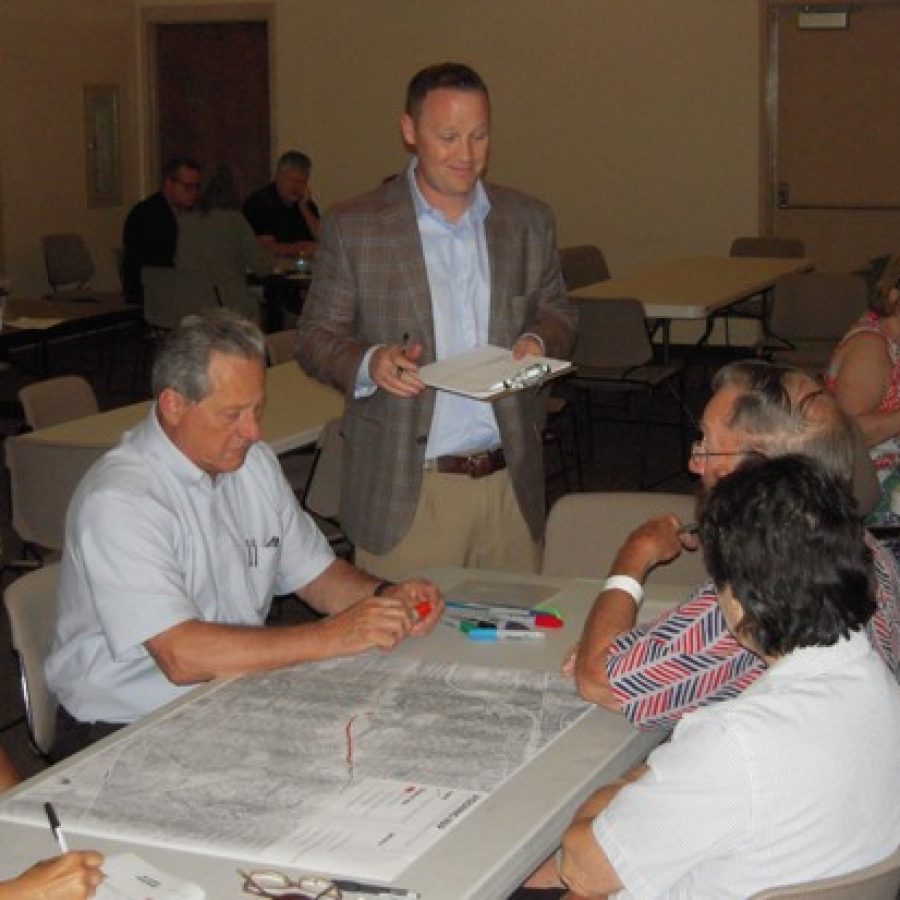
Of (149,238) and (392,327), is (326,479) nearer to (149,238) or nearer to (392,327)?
(392,327)

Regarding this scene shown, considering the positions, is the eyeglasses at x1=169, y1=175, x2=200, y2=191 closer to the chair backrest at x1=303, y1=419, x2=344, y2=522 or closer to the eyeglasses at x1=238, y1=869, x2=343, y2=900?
the chair backrest at x1=303, y1=419, x2=344, y2=522

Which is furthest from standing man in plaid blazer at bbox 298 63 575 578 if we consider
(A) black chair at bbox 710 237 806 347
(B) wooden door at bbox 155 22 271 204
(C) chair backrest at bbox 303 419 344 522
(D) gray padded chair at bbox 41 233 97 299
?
(B) wooden door at bbox 155 22 271 204

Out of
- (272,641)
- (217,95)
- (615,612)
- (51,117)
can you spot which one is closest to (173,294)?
(51,117)

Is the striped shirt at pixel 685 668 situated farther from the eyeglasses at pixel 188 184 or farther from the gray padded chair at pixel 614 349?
the eyeglasses at pixel 188 184

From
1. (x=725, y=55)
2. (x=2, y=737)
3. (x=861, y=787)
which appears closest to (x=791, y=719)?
(x=861, y=787)

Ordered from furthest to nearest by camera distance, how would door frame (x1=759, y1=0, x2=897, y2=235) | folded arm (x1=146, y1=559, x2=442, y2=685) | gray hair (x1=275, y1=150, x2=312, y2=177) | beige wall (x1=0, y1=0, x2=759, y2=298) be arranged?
beige wall (x1=0, y1=0, x2=759, y2=298) → door frame (x1=759, y1=0, x2=897, y2=235) → gray hair (x1=275, y1=150, x2=312, y2=177) → folded arm (x1=146, y1=559, x2=442, y2=685)

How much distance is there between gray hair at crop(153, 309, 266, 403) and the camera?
286 cm

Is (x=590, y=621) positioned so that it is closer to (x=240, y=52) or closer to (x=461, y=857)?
(x=461, y=857)

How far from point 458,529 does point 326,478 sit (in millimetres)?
1154

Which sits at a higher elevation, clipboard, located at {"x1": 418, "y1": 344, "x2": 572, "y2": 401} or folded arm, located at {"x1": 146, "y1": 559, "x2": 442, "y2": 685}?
clipboard, located at {"x1": 418, "y1": 344, "x2": 572, "y2": 401}

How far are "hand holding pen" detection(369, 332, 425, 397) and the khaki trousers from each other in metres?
0.35

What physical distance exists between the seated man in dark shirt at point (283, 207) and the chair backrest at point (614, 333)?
3173 millimetres

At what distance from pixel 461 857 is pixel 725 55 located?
9.38 m

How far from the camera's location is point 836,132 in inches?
417
